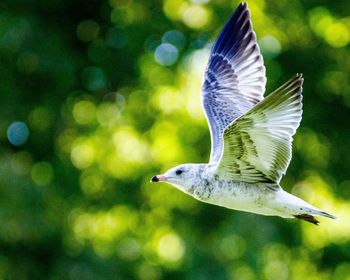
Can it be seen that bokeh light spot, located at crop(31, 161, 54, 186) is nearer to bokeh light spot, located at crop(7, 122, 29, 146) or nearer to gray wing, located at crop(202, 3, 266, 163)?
bokeh light spot, located at crop(7, 122, 29, 146)

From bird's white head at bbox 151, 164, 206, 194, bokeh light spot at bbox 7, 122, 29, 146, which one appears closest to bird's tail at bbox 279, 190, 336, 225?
bird's white head at bbox 151, 164, 206, 194

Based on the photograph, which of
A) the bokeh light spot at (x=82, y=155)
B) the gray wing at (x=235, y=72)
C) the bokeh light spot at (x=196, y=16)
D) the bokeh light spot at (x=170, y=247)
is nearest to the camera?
the gray wing at (x=235, y=72)

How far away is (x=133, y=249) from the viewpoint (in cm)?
1162

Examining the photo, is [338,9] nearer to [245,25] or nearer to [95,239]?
[95,239]

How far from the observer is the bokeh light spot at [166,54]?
12984mm

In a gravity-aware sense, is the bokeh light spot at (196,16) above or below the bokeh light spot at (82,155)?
above

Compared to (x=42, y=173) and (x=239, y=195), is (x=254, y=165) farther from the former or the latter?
(x=42, y=173)

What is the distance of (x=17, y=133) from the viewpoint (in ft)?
42.3

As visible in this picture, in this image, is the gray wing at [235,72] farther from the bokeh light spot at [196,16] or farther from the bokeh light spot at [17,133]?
the bokeh light spot at [17,133]

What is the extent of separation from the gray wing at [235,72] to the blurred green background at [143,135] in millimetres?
4389

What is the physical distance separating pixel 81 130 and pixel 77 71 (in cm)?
94

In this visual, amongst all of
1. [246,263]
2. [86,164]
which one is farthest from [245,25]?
[86,164]

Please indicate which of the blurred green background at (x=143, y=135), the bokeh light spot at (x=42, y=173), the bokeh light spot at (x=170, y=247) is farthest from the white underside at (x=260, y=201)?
the bokeh light spot at (x=42, y=173)

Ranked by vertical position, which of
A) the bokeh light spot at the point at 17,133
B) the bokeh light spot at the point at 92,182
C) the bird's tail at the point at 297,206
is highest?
the bokeh light spot at the point at 17,133
